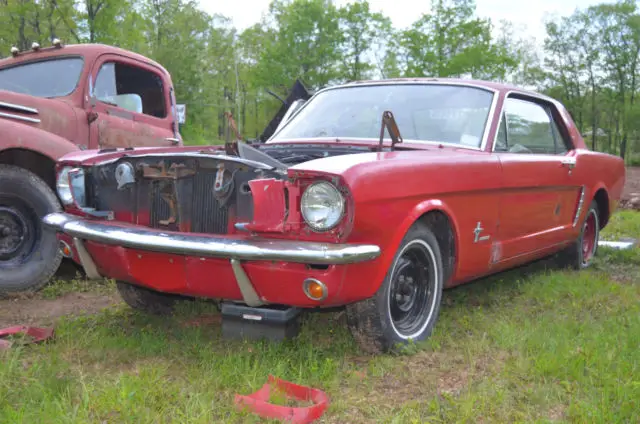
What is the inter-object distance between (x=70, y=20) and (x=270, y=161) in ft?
62.1

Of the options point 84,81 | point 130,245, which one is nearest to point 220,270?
point 130,245

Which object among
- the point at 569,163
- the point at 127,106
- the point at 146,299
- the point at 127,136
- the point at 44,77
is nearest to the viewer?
the point at 146,299

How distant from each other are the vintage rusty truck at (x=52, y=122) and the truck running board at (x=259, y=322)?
1.15 metres

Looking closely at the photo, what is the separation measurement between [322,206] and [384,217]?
13.0 inches

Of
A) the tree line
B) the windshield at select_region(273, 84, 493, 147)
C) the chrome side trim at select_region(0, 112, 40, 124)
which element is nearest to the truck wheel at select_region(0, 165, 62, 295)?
the chrome side trim at select_region(0, 112, 40, 124)

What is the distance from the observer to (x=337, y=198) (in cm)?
263

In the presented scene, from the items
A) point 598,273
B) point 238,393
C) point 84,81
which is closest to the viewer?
point 238,393

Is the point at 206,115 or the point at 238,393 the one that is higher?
the point at 206,115

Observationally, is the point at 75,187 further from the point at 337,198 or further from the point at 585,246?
the point at 585,246

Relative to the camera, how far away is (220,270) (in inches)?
111

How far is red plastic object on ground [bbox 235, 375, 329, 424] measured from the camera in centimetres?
236

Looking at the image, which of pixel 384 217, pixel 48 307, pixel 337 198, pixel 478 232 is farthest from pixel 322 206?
pixel 48 307

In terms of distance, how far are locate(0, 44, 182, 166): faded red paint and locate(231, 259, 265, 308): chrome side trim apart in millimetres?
2527

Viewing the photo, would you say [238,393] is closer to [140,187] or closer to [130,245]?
[130,245]
